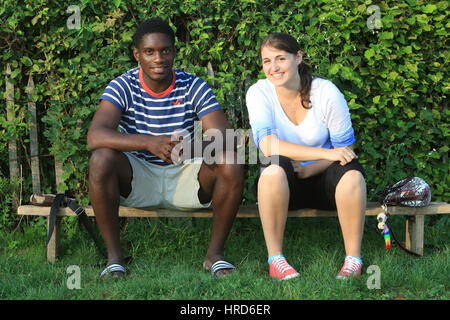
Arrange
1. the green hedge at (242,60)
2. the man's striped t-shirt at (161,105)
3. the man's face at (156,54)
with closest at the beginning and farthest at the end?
the man's face at (156,54) → the man's striped t-shirt at (161,105) → the green hedge at (242,60)

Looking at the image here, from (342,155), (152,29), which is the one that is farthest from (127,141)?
(342,155)

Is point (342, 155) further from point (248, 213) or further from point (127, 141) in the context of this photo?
point (127, 141)

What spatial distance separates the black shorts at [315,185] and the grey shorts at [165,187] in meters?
0.53

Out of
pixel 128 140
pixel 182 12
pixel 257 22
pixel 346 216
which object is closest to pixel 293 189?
pixel 346 216

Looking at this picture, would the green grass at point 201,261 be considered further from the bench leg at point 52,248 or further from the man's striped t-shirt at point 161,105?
the man's striped t-shirt at point 161,105

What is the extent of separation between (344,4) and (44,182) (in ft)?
9.27

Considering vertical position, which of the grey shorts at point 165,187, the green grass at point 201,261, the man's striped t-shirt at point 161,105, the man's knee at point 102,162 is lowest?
the green grass at point 201,261

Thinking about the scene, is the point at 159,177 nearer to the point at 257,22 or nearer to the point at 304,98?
the point at 304,98

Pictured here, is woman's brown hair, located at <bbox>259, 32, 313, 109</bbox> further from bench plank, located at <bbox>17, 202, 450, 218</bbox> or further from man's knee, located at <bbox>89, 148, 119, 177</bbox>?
man's knee, located at <bbox>89, 148, 119, 177</bbox>

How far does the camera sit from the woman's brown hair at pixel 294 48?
3348 millimetres

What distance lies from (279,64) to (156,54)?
81 cm

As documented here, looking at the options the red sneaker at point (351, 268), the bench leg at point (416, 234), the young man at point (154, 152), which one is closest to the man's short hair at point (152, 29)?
the young man at point (154, 152)

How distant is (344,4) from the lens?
4168mm

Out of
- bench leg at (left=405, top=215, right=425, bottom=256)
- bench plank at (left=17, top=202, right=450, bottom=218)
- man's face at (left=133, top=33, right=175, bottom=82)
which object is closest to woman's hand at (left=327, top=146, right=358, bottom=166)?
bench plank at (left=17, top=202, right=450, bottom=218)
